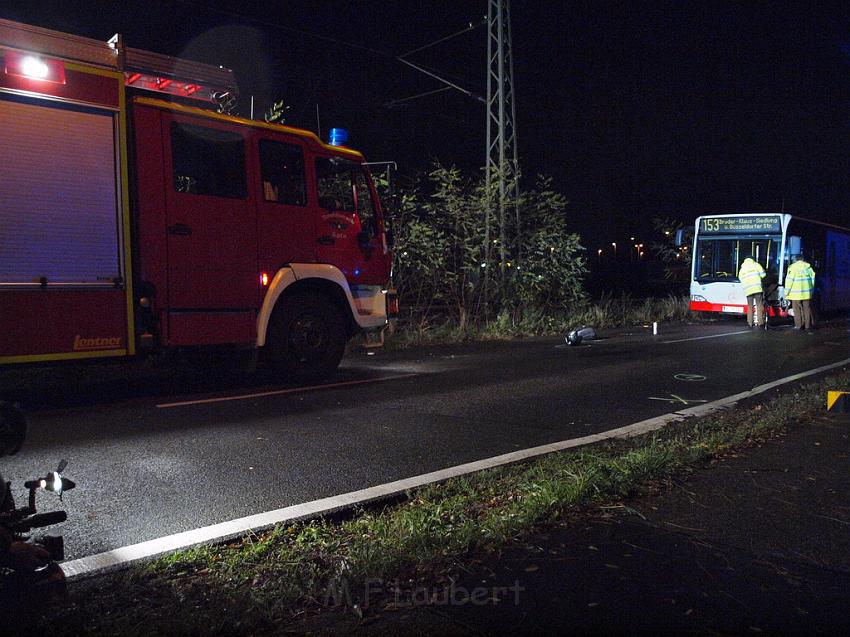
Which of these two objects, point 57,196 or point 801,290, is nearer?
point 57,196

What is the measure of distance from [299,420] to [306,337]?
7.02 feet

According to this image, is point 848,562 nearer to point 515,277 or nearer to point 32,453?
point 32,453

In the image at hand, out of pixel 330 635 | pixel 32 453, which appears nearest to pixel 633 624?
pixel 330 635

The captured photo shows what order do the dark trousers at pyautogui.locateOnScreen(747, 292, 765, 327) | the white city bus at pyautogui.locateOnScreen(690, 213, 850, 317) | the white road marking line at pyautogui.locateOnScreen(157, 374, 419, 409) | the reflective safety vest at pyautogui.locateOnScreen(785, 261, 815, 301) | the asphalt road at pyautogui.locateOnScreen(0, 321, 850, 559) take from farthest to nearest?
the white city bus at pyautogui.locateOnScreen(690, 213, 850, 317), the dark trousers at pyautogui.locateOnScreen(747, 292, 765, 327), the reflective safety vest at pyautogui.locateOnScreen(785, 261, 815, 301), the white road marking line at pyautogui.locateOnScreen(157, 374, 419, 409), the asphalt road at pyautogui.locateOnScreen(0, 321, 850, 559)

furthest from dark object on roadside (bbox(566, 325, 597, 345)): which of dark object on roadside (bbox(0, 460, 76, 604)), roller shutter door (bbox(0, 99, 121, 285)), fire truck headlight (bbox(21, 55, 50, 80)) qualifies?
dark object on roadside (bbox(0, 460, 76, 604))

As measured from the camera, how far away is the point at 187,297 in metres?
7.50

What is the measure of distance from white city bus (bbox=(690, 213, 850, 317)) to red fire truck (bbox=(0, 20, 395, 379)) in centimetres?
1323

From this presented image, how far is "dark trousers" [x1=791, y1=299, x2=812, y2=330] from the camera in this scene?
17.3 m

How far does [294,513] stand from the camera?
13.7 ft

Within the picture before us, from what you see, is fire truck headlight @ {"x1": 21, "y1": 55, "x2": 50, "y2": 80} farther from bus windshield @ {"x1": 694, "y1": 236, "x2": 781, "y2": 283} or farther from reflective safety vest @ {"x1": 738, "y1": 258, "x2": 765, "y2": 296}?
bus windshield @ {"x1": 694, "y1": 236, "x2": 781, "y2": 283}

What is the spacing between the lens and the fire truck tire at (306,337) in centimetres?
843

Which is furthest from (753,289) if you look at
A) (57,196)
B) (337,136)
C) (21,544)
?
(21,544)

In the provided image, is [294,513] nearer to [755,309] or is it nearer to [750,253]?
[755,309]

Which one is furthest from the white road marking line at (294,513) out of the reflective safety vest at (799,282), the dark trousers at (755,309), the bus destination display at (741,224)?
the bus destination display at (741,224)
